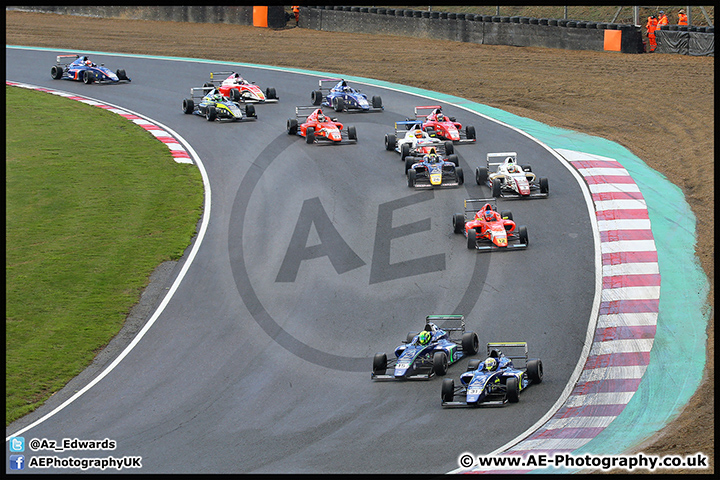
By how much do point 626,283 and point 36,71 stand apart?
1418 inches

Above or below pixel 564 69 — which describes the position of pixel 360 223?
below

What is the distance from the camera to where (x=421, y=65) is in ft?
154

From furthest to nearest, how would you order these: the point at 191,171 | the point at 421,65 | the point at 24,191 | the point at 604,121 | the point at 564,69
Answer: the point at 421,65
the point at 564,69
the point at 604,121
the point at 191,171
the point at 24,191

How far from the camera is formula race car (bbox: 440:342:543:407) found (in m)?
18.4

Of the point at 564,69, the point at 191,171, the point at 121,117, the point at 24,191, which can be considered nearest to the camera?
the point at 24,191

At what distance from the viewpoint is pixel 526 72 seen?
4425 cm

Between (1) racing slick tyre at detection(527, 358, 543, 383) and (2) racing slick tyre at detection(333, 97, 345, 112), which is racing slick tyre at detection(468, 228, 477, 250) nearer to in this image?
(1) racing slick tyre at detection(527, 358, 543, 383)

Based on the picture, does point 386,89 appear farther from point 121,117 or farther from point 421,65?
point 121,117

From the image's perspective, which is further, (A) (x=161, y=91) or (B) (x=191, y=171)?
(A) (x=161, y=91)

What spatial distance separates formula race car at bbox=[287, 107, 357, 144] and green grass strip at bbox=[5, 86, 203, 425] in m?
4.59

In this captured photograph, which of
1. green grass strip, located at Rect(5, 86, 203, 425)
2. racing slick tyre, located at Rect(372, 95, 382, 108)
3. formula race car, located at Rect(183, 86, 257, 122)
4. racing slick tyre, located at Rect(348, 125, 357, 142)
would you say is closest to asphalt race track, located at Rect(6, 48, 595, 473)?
racing slick tyre, located at Rect(348, 125, 357, 142)

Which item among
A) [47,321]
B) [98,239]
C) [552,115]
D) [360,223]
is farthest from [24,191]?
[552,115]

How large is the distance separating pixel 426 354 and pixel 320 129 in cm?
1747

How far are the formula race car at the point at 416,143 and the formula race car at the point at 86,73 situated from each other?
59.8 ft
